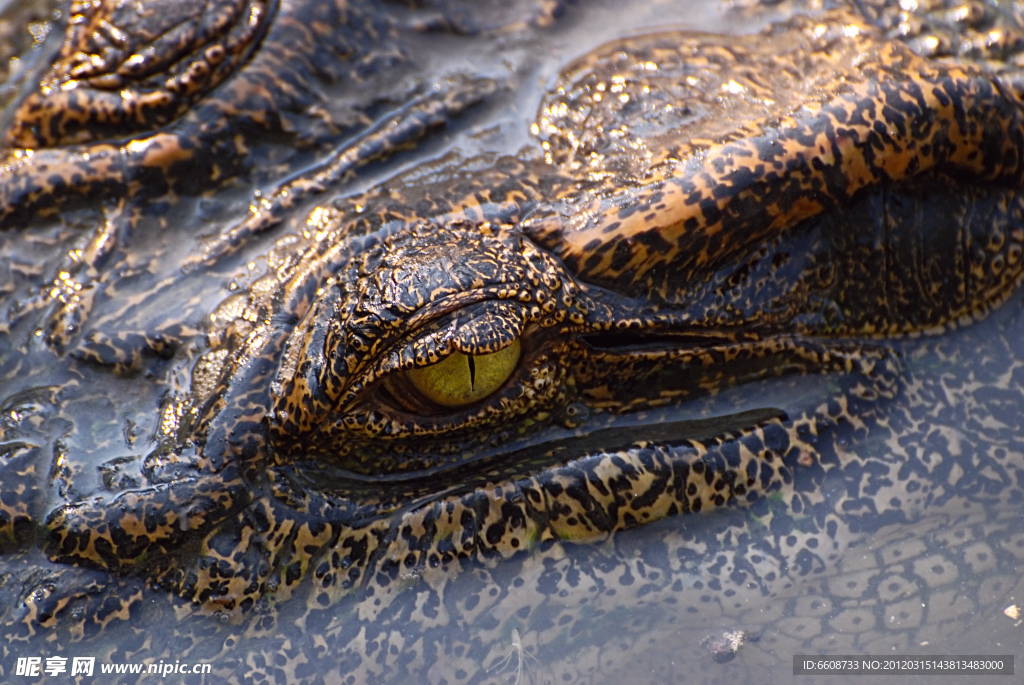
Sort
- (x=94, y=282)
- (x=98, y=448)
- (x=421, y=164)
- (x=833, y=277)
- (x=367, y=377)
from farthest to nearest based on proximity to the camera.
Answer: (x=421, y=164) < (x=94, y=282) < (x=833, y=277) < (x=98, y=448) < (x=367, y=377)

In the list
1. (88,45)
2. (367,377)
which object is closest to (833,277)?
(367,377)

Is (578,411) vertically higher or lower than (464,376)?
lower

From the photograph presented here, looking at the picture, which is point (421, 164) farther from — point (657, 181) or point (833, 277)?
point (833, 277)

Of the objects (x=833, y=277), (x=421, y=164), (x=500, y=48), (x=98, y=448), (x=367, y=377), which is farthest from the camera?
(x=500, y=48)

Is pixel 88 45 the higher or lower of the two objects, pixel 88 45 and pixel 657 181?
the higher

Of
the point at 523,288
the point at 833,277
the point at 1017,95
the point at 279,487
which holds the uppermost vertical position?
the point at 1017,95

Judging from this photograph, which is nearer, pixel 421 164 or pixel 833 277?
pixel 833 277
